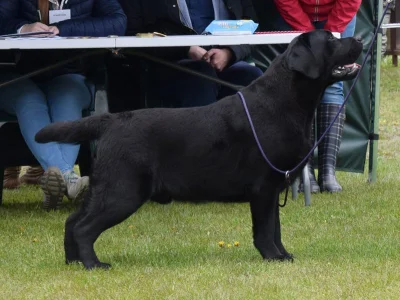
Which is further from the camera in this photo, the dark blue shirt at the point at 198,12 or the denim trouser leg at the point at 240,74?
the dark blue shirt at the point at 198,12

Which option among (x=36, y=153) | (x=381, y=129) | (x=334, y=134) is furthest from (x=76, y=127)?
(x=381, y=129)

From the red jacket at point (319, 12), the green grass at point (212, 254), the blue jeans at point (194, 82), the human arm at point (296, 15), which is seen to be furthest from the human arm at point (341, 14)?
the green grass at point (212, 254)

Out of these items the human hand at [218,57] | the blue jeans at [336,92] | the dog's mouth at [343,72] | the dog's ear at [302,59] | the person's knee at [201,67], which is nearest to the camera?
the dog's ear at [302,59]

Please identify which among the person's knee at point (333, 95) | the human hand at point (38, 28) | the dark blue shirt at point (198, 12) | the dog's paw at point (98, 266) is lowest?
the person's knee at point (333, 95)

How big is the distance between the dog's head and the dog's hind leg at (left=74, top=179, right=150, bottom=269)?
97 cm

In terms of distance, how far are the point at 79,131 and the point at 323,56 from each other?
123 cm

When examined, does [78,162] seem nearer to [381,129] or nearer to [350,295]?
[350,295]

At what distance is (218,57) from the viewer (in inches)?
257

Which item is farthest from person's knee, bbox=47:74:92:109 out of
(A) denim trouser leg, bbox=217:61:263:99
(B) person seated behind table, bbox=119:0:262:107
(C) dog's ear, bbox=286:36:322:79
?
(C) dog's ear, bbox=286:36:322:79

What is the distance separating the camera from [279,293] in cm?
394

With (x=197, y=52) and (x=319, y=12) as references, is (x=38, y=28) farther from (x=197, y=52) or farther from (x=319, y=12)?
(x=319, y=12)

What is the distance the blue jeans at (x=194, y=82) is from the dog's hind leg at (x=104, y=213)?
7.26 feet

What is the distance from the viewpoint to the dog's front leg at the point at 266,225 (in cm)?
462

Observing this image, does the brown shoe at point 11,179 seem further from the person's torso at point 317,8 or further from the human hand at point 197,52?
the person's torso at point 317,8
